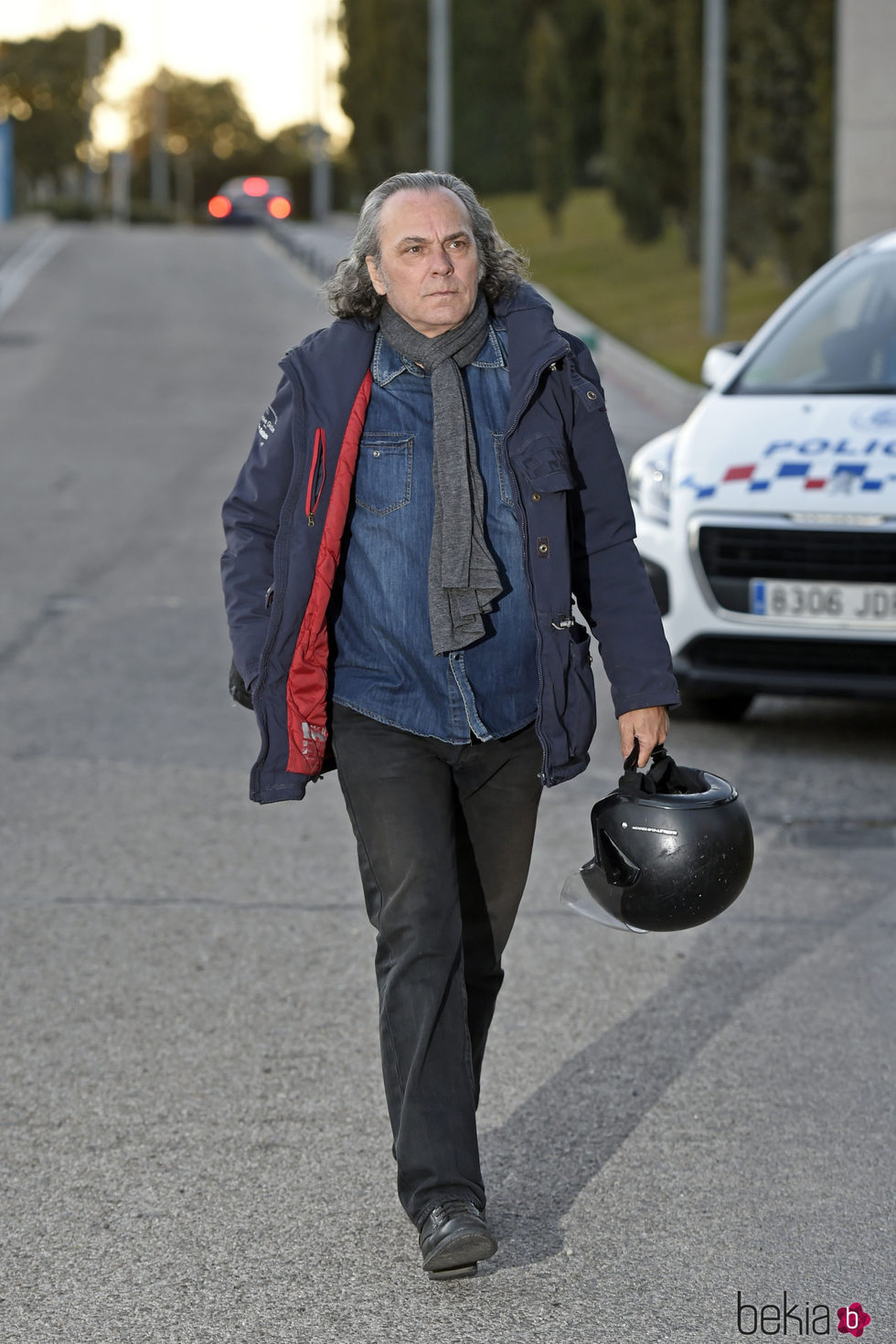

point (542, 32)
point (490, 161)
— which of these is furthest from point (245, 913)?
point (490, 161)

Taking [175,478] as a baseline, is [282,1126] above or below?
above

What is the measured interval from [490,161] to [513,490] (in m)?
47.1

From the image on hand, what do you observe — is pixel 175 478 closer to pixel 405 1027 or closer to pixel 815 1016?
pixel 815 1016

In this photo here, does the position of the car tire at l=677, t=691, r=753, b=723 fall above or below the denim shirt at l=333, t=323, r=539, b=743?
below

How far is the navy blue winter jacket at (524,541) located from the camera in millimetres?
3480

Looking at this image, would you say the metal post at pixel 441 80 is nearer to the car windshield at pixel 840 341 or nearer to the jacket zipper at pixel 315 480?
the car windshield at pixel 840 341

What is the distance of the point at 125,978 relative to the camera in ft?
16.6

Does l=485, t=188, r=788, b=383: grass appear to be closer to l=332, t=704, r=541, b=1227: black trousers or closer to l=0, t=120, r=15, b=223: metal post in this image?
l=332, t=704, r=541, b=1227: black trousers

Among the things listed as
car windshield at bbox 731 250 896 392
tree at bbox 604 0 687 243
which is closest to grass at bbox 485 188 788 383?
tree at bbox 604 0 687 243

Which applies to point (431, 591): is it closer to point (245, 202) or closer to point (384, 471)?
point (384, 471)

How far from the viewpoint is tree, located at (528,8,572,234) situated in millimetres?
35250

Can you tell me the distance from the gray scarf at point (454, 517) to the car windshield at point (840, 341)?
15.0 ft

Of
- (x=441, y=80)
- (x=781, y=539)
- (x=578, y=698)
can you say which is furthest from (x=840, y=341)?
(x=441, y=80)

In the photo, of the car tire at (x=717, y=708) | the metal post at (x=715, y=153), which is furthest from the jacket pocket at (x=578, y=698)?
the metal post at (x=715, y=153)
